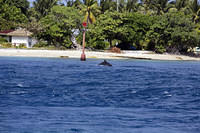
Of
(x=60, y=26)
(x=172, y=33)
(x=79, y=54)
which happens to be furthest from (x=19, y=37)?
(x=172, y=33)

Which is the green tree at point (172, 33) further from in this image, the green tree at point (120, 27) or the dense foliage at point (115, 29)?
the green tree at point (120, 27)

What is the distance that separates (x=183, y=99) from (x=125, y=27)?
50072 mm

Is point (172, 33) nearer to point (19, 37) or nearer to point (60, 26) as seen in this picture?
point (60, 26)

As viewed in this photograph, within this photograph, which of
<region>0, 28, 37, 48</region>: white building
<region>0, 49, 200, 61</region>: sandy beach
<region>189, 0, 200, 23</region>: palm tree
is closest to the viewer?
<region>0, 49, 200, 61</region>: sandy beach

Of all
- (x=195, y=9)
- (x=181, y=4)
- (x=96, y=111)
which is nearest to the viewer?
(x=96, y=111)

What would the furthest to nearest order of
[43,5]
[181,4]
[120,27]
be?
1. [43,5]
2. [181,4]
3. [120,27]

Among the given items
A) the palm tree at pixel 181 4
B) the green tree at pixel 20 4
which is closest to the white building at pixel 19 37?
the green tree at pixel 20 4

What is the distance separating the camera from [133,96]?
56.2 ft

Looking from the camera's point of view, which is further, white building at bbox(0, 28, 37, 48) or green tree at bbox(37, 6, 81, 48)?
white building at bbox(0, 28, 37, 48)

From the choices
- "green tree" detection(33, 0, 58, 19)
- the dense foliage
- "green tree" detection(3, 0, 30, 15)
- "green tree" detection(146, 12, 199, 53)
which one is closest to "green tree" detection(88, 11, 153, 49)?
the dense foliage

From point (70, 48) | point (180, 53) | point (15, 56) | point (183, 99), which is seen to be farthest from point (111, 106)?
point (180, 53)

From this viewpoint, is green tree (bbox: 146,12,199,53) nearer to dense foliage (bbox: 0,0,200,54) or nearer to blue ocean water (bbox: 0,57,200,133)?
dense foliage (bbox: 0,0,200,54)

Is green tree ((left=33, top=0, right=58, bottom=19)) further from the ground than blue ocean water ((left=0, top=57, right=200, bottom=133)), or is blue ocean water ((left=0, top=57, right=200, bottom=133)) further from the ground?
green tree ((left=33, top=0, right=58, bottom=19))

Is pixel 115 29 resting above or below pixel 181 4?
below
